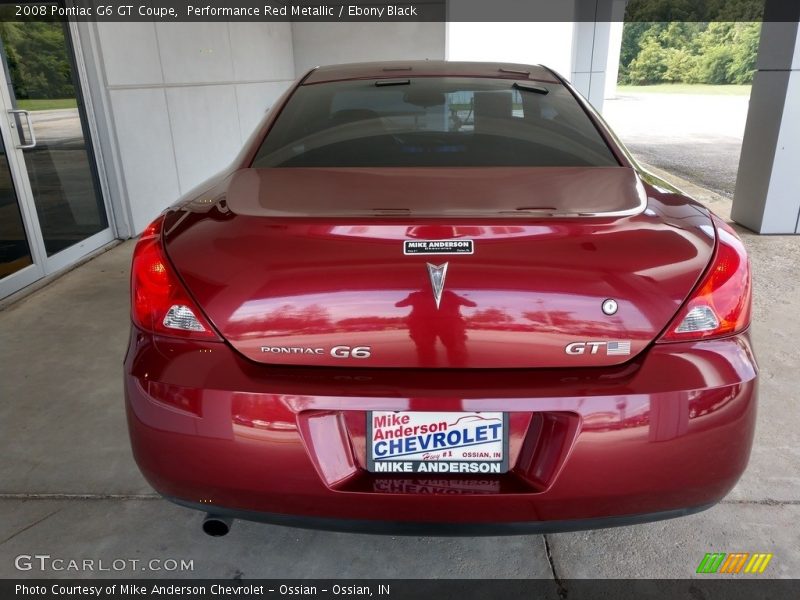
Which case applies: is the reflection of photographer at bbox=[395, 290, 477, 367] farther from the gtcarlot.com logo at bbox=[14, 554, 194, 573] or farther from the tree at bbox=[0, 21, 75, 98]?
the tree at bbox=[0, 21, 75, 98]

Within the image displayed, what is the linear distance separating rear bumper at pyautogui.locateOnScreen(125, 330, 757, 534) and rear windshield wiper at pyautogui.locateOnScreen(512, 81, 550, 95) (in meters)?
1.27

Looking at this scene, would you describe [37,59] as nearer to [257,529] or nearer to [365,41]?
[257,529]

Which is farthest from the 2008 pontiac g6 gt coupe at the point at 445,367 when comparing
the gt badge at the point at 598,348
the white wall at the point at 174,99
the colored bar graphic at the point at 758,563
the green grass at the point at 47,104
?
the white wall at the point at 174,99

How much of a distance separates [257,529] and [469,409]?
1.05m

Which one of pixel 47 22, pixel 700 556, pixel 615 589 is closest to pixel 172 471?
pixel 615 589

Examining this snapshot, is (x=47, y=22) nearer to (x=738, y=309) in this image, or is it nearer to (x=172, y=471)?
(x=172, y=471)

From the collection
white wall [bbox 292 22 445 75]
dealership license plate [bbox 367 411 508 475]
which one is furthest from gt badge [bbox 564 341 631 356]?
white wall [bbox 292 22 445 75]

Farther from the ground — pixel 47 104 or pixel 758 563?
pixel 47 104

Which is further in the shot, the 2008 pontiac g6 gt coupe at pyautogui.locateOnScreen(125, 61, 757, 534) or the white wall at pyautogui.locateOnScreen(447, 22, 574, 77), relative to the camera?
the white wall at pyautogui.locateOnScreen(447, 22, 574, 77)

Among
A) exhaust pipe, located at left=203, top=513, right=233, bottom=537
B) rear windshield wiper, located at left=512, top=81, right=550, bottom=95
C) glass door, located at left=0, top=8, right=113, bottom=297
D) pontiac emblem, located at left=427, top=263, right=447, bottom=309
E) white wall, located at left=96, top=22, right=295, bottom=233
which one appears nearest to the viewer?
pontiac emblem, located at left=427, top=263, right=447, bottom=309

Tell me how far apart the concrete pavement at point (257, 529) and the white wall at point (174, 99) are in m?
3.20

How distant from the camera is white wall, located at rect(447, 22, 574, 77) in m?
11.0

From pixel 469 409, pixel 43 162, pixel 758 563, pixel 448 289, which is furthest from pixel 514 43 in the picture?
pixel 469 409

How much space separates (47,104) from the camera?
185 inches
